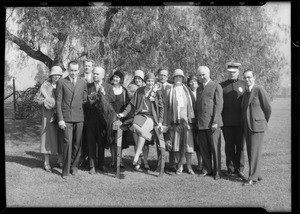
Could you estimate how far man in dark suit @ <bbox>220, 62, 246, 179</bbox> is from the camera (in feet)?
20.2

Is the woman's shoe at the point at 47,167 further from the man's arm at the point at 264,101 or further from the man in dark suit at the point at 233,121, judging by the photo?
the man's arm at the point at 264,101

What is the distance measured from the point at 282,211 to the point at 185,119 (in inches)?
75.2

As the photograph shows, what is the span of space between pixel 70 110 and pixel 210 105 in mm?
2110

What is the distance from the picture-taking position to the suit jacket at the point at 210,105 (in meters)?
6.09

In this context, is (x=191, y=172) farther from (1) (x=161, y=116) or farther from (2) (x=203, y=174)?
(1) (x=161, y=116)

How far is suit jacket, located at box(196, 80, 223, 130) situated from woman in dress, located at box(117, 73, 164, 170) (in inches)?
24.8

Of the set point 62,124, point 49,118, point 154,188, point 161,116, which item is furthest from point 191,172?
point 49,118

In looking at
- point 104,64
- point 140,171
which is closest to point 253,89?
point 140,171

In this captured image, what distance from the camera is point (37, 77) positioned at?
23.1 feet

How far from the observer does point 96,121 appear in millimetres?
6363

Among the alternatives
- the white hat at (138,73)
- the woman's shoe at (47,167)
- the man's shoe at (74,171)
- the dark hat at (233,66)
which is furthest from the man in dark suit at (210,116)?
the woman's shoe at (47,167)

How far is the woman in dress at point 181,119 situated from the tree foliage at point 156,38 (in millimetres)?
823
